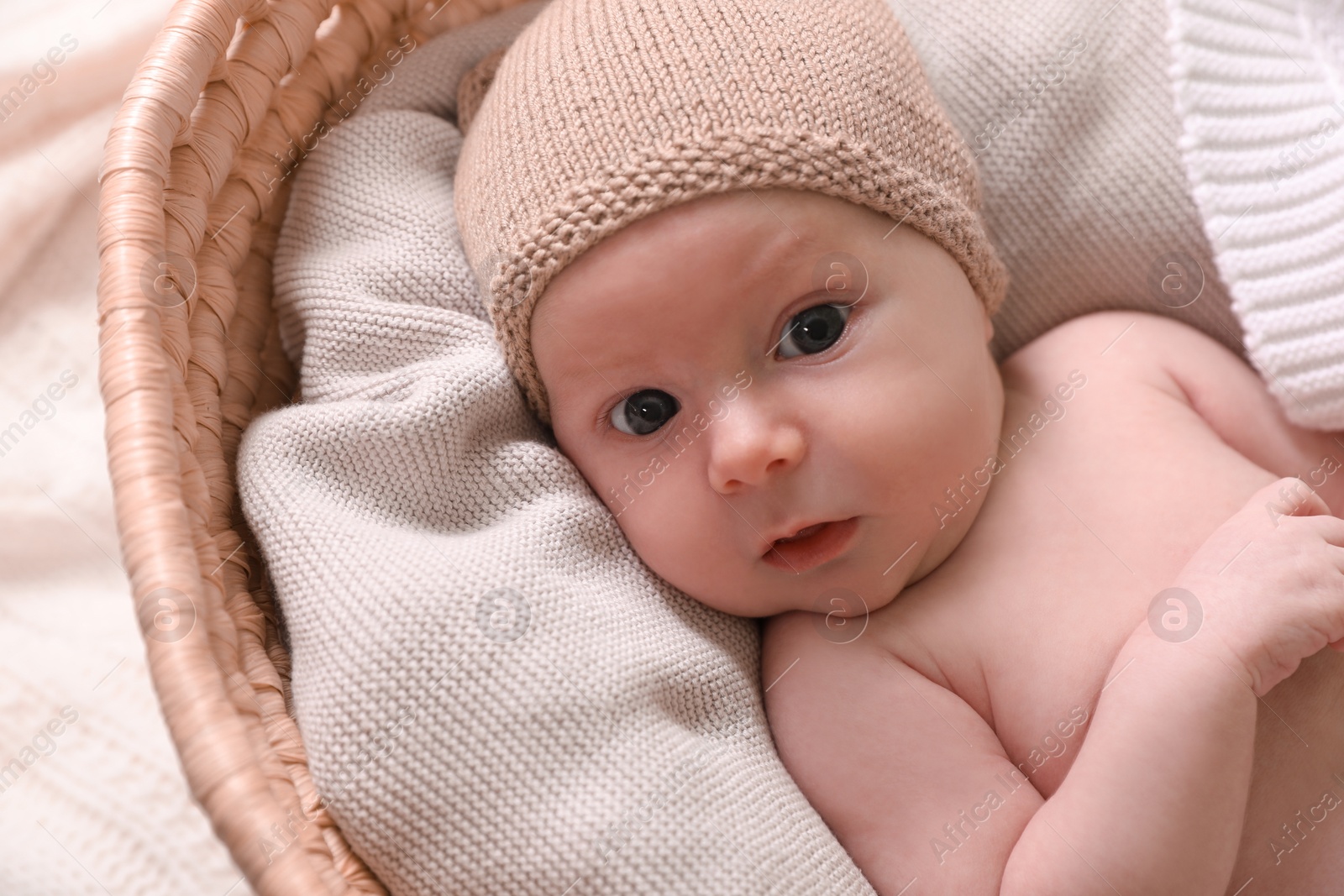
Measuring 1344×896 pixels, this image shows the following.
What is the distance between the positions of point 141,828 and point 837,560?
3.13ft

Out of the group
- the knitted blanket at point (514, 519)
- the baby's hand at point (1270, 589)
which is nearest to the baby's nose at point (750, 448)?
the knitted blanket at point (514, 519)

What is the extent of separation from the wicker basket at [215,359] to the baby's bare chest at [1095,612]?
0.67 meters

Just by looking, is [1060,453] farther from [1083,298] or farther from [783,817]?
[783,817]

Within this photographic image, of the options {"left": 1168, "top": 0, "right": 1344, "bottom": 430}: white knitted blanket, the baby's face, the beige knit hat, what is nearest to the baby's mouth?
the baby's face

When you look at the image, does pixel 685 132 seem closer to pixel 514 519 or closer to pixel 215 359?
pixel 514 519

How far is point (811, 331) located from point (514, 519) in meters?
0.39

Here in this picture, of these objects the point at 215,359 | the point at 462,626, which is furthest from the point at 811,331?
the point at 215,359

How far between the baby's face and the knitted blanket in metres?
0.12

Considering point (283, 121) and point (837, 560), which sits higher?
point (283, 121)

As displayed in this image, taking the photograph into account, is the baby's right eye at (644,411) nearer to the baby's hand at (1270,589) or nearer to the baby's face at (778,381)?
the baby's face at (778,381)

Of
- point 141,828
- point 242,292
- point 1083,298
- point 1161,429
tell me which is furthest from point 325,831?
point 1083,298

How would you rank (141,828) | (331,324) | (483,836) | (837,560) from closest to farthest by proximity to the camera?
(483,836) → (837,560) → (331,324) → (141,828)

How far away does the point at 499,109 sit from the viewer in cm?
118

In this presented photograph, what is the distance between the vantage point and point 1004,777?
107 cm
